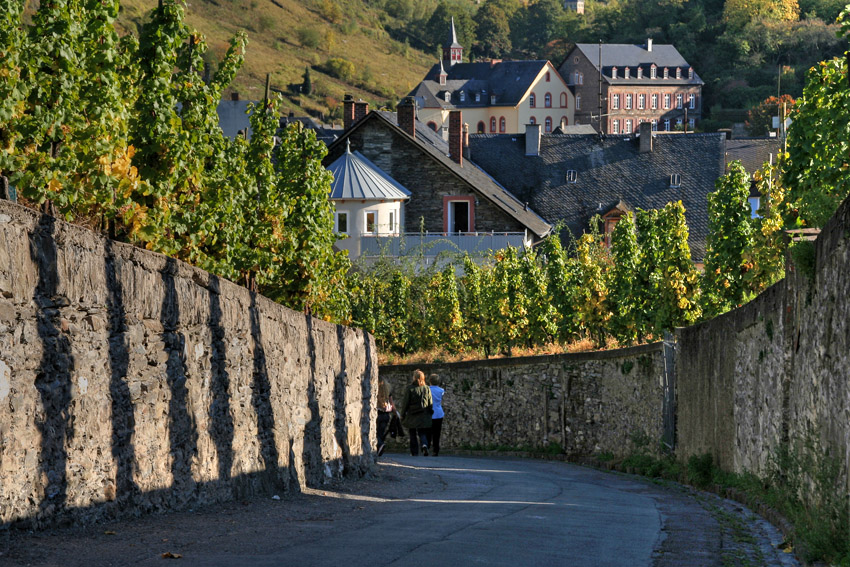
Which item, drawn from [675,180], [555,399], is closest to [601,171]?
[675,180]

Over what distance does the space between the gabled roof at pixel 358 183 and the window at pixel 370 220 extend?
64 centimetres

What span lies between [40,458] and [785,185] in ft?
31.0

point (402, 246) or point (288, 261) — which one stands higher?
point (402, 246)

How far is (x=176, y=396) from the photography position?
9.15m

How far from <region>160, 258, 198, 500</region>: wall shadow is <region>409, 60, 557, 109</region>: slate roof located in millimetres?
124374

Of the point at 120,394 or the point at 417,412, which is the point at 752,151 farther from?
the point at 120,394

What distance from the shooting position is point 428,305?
35656mm

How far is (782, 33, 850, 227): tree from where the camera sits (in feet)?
40.0

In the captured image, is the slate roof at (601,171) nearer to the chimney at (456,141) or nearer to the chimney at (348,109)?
the chimney at (456,141)

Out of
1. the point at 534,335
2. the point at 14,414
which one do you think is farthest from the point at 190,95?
the point at 534,335

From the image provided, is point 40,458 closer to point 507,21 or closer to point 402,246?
point 402,246

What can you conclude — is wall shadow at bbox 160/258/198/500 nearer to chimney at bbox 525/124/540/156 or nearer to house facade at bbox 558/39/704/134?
chimney at bbox 525/124/540/156

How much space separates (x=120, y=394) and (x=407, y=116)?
142 feet

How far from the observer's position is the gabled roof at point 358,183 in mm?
46219
